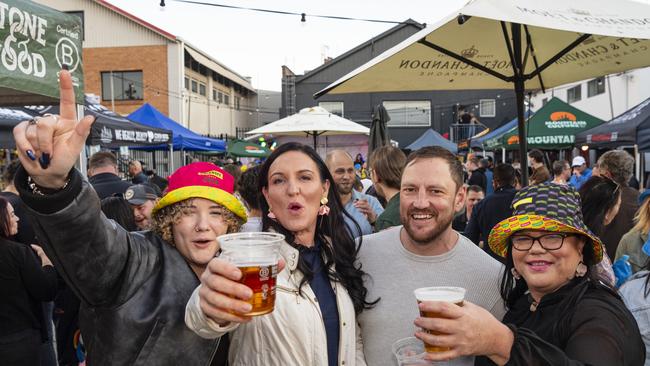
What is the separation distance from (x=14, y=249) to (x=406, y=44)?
11.1ft

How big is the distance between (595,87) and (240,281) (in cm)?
2580

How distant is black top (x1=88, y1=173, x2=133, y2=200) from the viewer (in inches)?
207

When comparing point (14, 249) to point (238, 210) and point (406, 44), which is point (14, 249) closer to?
point (238, 210)

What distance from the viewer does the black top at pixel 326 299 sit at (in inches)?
82.2

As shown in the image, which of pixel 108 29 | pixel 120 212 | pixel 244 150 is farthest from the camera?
pixel 108 29

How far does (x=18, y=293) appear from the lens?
11.2ft

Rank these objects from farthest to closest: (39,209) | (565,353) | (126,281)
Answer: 1. (126,281)
2. (565,353)
3. (39,209)

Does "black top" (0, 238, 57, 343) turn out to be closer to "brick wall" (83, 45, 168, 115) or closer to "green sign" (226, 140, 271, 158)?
"green sign" (226, 140, 271, 158)

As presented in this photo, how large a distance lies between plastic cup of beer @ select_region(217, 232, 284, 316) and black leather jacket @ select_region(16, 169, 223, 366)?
0.44 meters

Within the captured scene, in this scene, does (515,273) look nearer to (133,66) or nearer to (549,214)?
(549,214)

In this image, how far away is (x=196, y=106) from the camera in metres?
28.8

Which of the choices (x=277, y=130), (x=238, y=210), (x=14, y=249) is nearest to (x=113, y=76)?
(x=277, y=130)

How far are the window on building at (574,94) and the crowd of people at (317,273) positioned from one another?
25.9 m

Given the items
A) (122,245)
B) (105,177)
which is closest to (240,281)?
(122,245)
